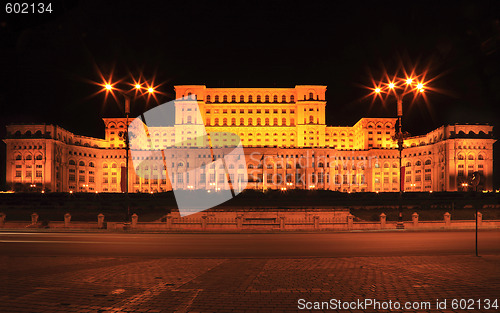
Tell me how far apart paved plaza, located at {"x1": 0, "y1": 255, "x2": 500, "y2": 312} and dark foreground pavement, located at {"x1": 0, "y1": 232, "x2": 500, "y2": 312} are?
0.02 m

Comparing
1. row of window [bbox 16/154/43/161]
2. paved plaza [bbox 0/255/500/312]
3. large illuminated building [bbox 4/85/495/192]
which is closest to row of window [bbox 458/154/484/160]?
large illuminated building [bbox 4/85/495/192]

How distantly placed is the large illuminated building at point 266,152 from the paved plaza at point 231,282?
101 m

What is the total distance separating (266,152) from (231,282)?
10921 centimetres

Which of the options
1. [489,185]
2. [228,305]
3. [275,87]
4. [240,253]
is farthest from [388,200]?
[275,87]

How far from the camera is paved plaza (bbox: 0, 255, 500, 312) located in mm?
8195

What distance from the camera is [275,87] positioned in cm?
13125

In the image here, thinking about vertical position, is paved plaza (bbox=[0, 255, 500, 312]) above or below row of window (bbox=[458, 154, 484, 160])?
below

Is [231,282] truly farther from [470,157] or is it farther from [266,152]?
[470,157]

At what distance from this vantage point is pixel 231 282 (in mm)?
10117

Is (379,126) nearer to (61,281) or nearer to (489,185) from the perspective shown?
(489,185)
